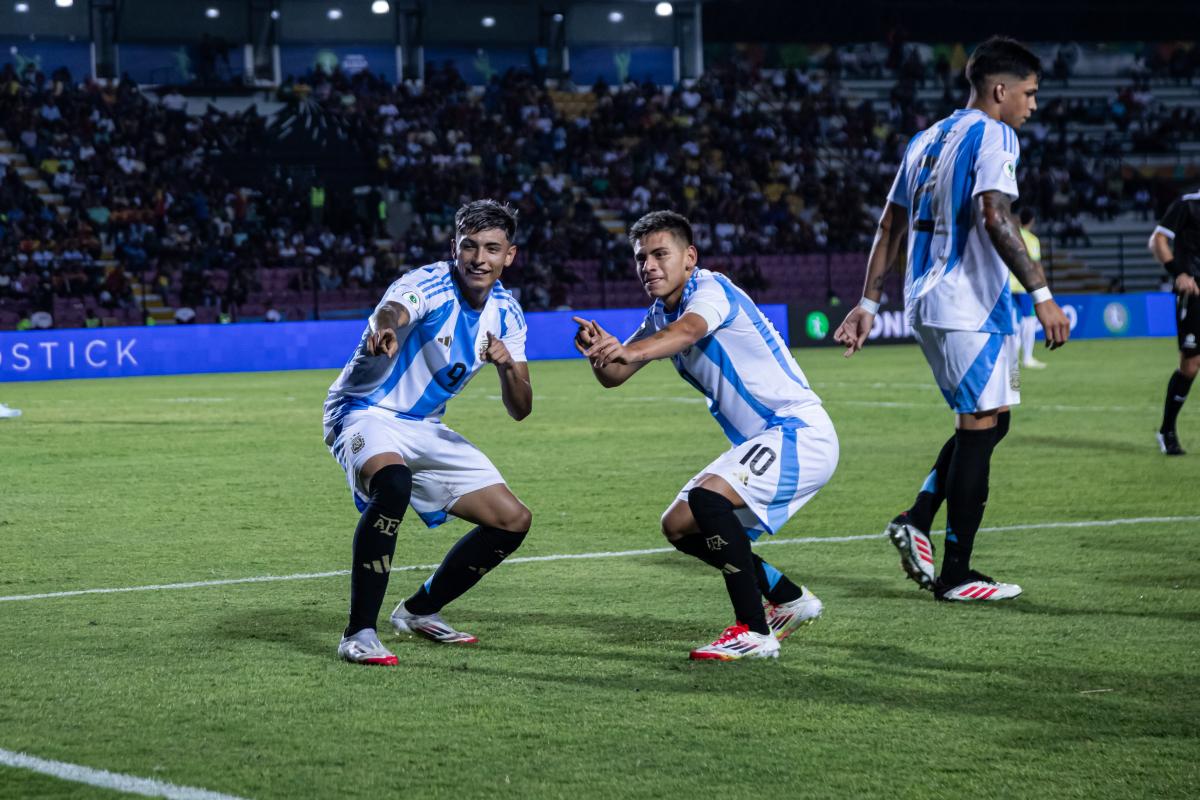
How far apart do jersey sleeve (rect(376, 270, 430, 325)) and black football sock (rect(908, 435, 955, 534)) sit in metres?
2.16

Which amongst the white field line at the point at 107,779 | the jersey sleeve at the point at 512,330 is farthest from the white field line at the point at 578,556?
the white field line at the point at 107,779

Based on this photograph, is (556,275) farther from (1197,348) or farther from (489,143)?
(1197,348)

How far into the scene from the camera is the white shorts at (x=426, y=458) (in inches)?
221

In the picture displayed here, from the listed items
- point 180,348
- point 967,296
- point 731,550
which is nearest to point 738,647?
point 731,550

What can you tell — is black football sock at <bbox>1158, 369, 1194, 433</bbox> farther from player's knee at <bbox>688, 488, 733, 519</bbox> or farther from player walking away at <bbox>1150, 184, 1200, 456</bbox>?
player's knee at <bbox>688, 488, 733, 519</bbox>

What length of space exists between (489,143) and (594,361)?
30.0 m

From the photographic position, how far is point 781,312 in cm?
2766

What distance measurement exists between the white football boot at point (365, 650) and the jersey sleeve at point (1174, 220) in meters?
7.66

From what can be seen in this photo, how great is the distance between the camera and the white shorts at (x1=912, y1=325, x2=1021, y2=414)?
6223 millimetres

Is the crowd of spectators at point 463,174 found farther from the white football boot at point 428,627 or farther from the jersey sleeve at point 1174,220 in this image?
the white football boot at point 428,627

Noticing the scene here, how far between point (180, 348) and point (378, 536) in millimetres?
19958

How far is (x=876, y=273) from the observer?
6465 millimetres

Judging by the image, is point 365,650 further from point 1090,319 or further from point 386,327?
point 1090,319

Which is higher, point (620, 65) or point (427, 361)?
point (620, 65)
